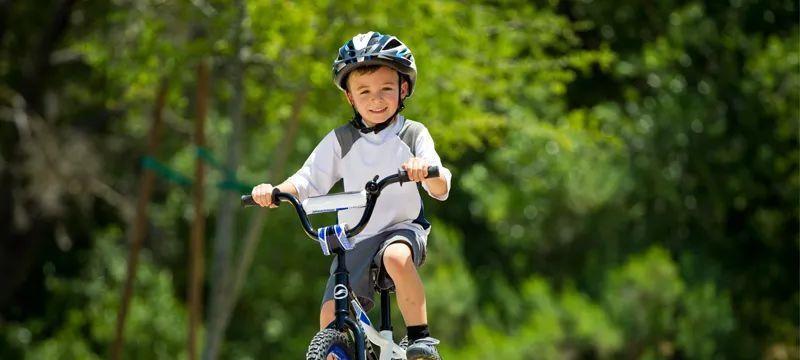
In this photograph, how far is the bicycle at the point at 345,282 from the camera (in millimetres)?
5066

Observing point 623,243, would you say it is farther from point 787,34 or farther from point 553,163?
point 787,34

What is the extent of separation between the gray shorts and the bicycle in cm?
3

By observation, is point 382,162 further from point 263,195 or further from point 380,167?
point 263,195

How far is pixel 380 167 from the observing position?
5355 millimetres

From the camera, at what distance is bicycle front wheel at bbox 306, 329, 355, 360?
5012mm

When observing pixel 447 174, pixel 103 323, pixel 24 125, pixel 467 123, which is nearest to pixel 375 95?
pixel 447 174

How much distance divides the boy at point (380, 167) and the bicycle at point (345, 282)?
8 centimetres

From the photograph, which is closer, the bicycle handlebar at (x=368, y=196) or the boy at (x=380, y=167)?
the bicycle handlebar at (x=368, y=196)

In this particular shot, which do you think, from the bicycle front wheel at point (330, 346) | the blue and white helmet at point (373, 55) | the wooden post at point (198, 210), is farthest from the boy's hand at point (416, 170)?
the wooden post at point (198, 210)

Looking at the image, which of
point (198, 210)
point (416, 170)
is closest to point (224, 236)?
point (198, 210)

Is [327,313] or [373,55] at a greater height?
[373,55]

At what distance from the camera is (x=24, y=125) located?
1573 cm

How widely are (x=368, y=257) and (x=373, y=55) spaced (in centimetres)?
69

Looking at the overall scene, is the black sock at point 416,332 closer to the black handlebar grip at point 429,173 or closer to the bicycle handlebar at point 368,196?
the bicycle handlebar at point 368,196
